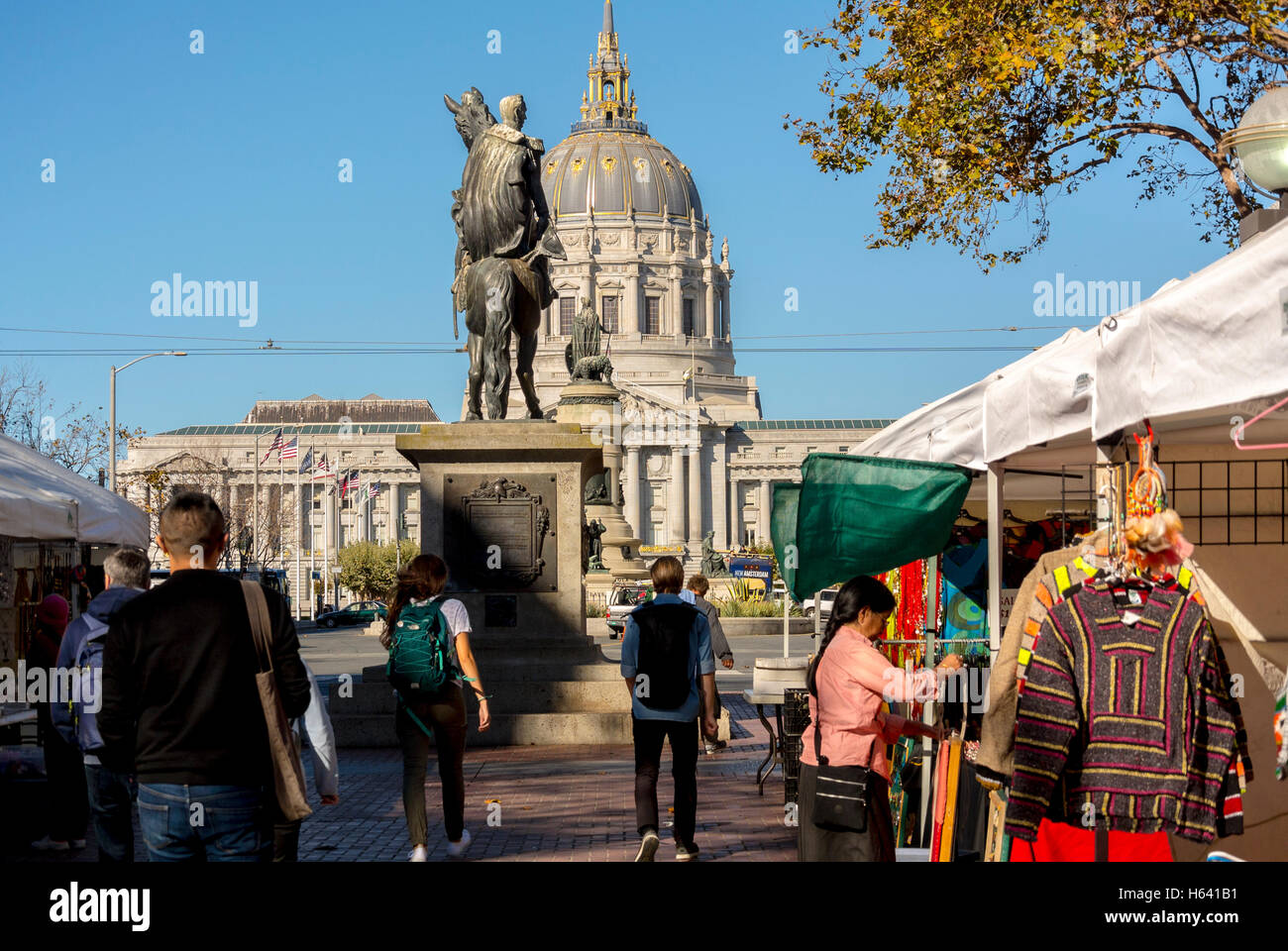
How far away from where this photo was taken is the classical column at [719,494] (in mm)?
130625

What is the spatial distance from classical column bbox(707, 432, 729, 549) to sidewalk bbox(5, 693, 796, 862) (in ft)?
381

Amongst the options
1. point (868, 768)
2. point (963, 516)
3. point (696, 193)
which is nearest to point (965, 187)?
point (963, 516)

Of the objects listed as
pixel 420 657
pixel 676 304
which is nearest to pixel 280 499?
pixel 420 657

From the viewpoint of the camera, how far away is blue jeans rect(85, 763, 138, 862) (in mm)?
7129

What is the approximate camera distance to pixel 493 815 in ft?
32.9

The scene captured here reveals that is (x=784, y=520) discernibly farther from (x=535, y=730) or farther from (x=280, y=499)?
(x=280, y=499)

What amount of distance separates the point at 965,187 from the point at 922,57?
1398 mm

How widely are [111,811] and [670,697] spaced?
9.72 ft

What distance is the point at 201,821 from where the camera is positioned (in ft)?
16.6

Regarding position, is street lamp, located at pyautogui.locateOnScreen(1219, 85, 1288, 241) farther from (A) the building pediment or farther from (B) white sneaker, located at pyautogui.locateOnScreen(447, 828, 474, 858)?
(A) the building pediment

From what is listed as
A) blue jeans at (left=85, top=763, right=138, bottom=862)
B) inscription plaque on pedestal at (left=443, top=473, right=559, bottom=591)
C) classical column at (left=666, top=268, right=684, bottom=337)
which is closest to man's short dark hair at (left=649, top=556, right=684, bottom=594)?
blue jeans at (left=85, top=763, right=138, bottom=862)

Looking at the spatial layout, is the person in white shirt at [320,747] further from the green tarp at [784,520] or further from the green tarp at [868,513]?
the green tarp at [784,520]
